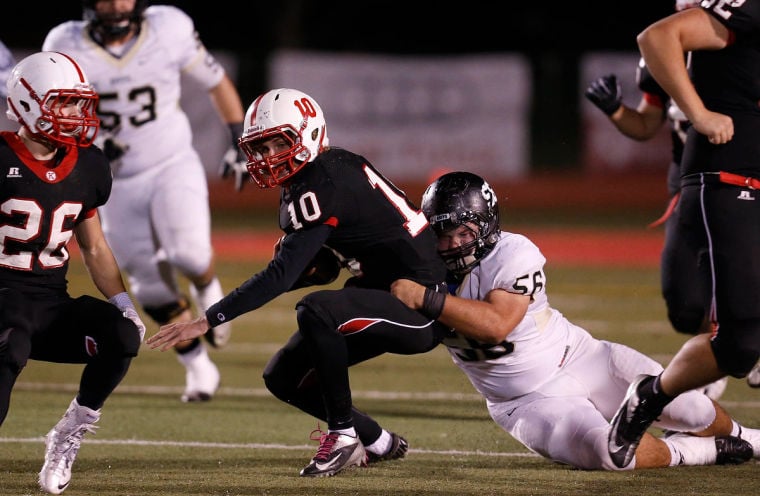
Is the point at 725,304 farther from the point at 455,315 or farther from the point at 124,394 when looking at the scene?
the point at 124,394

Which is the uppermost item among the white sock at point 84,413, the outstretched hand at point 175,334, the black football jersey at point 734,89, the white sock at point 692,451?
the black football jersey at point 734,89

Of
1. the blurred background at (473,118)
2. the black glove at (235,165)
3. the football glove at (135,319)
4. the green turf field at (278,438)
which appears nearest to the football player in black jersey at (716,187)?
the green turf field at (278,438)

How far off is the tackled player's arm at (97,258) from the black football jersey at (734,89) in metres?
2.05

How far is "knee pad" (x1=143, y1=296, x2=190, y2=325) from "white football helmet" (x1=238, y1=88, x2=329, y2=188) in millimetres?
2036

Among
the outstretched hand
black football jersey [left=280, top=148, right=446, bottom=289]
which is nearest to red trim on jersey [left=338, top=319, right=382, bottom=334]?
black football jersey [left=280, top=148, right=446, bottom=289]

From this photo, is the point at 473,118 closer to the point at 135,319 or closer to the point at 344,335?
the point at 344,335

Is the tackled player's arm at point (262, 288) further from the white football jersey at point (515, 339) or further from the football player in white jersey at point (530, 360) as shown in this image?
the white football jersey at point (515, 339)

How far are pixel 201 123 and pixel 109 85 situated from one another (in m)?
10.4

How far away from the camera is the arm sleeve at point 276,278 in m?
4.06

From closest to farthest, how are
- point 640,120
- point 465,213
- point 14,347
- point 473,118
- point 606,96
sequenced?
point 14,347
point 465,213
point 606,96
point 640,120
point 473,118

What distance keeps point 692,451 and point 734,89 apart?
1.28 metres

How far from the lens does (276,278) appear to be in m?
4.11

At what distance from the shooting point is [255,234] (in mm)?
14305

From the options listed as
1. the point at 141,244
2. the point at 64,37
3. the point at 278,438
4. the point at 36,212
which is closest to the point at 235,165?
the point at 141,244
